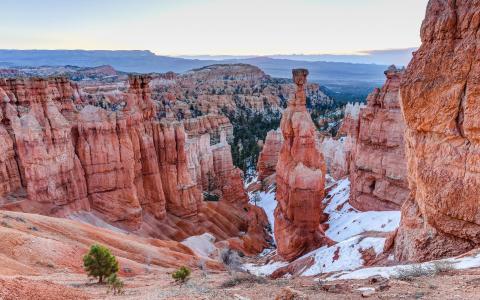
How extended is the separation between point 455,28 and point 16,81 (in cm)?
3005

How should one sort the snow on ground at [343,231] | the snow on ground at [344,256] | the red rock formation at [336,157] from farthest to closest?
the red rock formation at [336,157] → the snow on ground at [343,231] → the snow on ground at [344,256]

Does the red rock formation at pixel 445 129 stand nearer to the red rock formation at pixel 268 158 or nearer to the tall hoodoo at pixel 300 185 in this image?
the tall hoodoo at pixel 300 185

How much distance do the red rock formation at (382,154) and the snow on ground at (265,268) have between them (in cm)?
1182

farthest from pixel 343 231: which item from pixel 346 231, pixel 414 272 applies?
pixel 414 272

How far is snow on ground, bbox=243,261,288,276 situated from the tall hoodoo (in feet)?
3.72

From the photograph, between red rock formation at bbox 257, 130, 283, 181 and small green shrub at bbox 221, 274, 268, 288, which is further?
red rock formation at bbox 257, 130, 283, 181

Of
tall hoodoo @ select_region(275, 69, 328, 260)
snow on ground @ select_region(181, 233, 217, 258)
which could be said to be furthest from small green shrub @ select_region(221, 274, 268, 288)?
snow on ground @ select_region(181, 233, 217, 258)

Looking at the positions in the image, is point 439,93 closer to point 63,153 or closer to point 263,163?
point 63,153

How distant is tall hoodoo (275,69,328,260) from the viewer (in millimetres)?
31250

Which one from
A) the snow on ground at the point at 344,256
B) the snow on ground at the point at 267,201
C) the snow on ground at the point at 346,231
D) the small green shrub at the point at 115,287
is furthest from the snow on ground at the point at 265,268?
the snow on ground at the point at 267,201

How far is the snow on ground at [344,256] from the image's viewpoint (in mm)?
20844

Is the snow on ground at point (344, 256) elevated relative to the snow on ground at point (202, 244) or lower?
elevated

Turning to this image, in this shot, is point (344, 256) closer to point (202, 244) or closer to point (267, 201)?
point (202, 244)

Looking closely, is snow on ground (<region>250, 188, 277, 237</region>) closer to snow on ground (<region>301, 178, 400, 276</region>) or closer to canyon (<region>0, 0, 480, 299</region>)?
canyon (<region>0, 0, 480, 299</region>)
